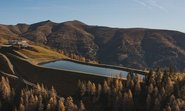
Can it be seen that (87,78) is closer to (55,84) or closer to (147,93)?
(55,84)

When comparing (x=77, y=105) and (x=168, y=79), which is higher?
(x=168, y=79)

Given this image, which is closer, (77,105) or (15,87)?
(77,105)

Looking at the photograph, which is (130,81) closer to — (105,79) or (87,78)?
(105,79)

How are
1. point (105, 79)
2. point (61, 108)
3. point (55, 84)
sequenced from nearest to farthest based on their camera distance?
point (61, 108)
point (105, 79)
point (55, 84)

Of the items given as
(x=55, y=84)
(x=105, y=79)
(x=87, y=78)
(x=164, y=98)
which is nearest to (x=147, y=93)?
(x=164, y=98)

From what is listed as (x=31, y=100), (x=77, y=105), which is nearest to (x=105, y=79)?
(x=77, y=105)

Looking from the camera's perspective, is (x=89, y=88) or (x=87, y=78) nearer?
(x=89, y=88)

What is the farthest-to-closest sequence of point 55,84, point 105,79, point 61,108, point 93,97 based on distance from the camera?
1. point 55,84
2. point 105,79
3. point 93,97
4. point 61,108

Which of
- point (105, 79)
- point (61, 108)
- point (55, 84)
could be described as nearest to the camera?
point (61, 108)

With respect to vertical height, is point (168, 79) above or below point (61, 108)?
above
